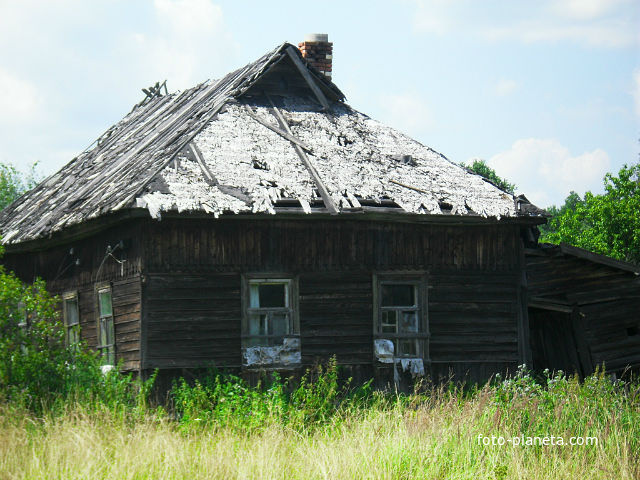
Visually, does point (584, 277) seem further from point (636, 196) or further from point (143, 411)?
point (636, 196)

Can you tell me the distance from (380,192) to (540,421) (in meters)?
5.44

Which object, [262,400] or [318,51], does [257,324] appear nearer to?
[262,400]

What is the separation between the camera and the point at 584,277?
1658cm

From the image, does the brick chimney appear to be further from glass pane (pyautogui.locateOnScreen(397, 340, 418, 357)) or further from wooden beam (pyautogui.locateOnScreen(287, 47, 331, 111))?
glass pane (pyautogui.locateOnScreen(397, 340, 418, 357))

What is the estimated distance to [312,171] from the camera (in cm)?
1510

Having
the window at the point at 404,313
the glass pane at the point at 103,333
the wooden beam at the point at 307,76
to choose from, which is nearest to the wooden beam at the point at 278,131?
the wooden beam at the point at 307,76

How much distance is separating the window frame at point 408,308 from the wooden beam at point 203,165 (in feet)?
10.4

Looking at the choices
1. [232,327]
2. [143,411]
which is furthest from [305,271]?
[143,411]

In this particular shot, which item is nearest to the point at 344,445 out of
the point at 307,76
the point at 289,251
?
the point at 289,251

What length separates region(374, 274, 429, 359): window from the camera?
50.0 feet

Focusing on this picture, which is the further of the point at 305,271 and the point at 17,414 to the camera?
the point at 305,271

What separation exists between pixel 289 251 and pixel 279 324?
1190 mm

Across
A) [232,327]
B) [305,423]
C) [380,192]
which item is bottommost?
[305,423]

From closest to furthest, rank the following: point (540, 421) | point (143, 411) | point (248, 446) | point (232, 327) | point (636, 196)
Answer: point (248, 446)
point (540, 421)
point (143, 411)
point (232, 327)
point (636, 196)
